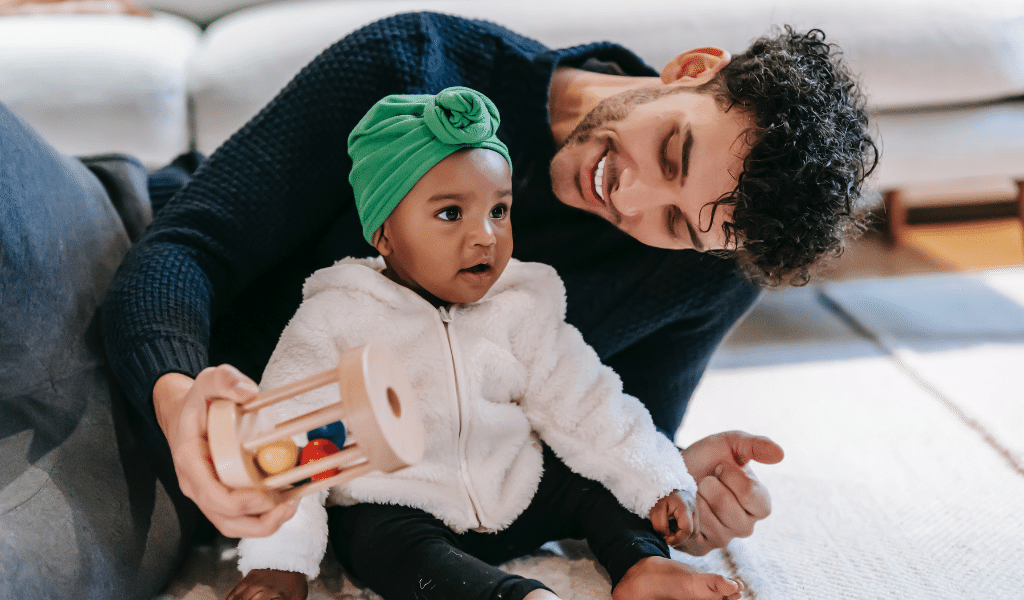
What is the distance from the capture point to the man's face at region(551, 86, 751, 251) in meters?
0.76

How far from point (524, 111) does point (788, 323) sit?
3.16ft

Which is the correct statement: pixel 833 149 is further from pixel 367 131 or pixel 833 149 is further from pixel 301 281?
pixel 301 281

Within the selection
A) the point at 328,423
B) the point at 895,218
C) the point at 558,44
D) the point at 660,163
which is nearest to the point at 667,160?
the point at 660,163

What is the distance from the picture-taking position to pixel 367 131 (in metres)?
0.72

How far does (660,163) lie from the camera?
79 cm

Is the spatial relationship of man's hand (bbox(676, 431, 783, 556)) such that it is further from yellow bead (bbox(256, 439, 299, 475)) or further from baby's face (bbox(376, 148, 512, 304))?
yellow bead (bbox(256, 439, 299, 475))

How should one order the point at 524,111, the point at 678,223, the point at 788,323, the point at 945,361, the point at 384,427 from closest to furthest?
the point at 384,427 < the point at 678,223 < the point at 524,111 < the point at 945,361 < the point at 788,323

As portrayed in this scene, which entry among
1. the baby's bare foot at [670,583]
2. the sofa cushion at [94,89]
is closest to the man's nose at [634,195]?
the baby's bare foot at [670,583]

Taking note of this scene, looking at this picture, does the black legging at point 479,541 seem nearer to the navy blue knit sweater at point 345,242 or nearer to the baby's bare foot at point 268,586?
the baby's bare foot at point 268,586

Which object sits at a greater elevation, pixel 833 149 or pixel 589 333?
pixel 833 149

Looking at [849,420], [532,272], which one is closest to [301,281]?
[532,272]

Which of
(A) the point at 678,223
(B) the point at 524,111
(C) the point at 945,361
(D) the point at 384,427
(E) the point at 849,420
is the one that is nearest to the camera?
(D) the point at 384,427

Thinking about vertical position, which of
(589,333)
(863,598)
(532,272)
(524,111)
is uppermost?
(524,111)

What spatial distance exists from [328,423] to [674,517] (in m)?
0.37
